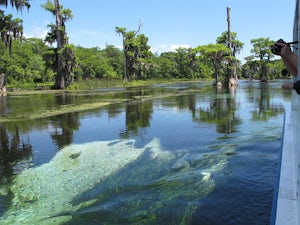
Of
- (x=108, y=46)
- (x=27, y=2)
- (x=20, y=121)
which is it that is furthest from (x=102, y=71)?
(x=20, y=121)

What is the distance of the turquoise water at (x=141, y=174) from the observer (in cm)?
441

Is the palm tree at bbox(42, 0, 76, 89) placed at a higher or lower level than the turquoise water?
higher

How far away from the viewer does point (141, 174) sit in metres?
6.07

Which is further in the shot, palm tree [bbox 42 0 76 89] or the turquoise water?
palm tree [bbox 42 0 76 89]

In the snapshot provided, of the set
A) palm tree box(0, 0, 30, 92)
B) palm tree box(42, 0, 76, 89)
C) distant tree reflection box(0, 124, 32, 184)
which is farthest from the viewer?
palm tree box(42, 0, 76, 89)

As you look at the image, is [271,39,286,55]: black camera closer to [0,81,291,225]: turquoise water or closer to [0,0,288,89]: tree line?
[0,81,291,225]: turquoise water

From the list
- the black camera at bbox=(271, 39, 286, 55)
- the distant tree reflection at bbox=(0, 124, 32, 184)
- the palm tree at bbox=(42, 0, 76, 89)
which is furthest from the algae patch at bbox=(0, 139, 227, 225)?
the palm tree at bbox=(42, 0, 76, 89)

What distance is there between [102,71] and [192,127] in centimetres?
6938

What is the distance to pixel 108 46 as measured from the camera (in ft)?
344

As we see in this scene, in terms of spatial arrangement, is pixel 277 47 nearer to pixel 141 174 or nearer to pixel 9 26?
pixel 141 174

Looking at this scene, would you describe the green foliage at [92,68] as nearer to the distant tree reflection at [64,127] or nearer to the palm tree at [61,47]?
the palm tree at [61,47]

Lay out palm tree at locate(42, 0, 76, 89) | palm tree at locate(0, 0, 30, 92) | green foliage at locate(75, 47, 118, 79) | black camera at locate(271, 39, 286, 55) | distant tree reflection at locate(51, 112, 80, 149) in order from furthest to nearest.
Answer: green foliage at locate(75, 47, 118, 79)
palm tree at locate(42, 0, 76, 89)
palm tree at locate(0, 0, 30, 92)
distant tree reflection at locate(51, 112, 80, 149)
black camera at locate(271, 39, 286, 55)

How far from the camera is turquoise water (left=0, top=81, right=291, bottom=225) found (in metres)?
4.41

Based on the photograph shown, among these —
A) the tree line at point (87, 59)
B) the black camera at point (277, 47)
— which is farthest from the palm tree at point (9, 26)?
the black camera at point (277, 47)
